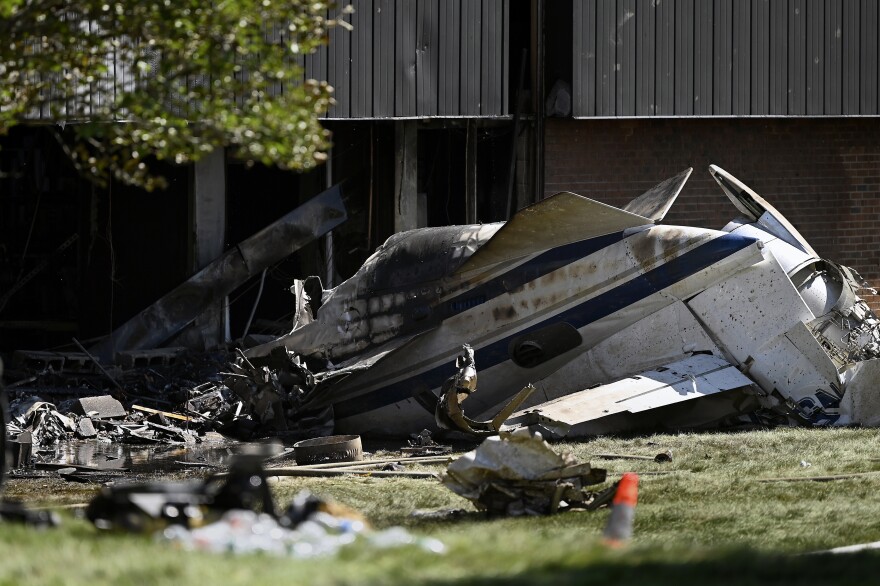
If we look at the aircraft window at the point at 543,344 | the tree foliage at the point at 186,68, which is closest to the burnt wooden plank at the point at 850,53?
the aircraft window at the point at 543,344

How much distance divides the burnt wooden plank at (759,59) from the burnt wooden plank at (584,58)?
2272 millimetres

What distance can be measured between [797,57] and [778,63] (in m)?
0.33

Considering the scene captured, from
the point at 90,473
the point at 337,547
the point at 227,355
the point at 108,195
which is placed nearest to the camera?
the point at 337,547

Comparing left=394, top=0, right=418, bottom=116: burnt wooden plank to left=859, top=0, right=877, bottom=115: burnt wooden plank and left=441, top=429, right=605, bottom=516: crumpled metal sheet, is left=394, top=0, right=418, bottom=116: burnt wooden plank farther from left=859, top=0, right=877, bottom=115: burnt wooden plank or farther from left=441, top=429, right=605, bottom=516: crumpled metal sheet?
left=441, top=429, right=605, bottom=516: crumpled metal sheet

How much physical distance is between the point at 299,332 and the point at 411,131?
3978 millimetres

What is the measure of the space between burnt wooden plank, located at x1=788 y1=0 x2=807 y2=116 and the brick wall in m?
0.38

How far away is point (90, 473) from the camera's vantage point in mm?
10742

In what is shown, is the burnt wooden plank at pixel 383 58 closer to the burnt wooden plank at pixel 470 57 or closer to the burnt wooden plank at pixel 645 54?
the burnt wooden plank at pixel 470 57

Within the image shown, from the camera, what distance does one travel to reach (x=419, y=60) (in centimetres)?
1523

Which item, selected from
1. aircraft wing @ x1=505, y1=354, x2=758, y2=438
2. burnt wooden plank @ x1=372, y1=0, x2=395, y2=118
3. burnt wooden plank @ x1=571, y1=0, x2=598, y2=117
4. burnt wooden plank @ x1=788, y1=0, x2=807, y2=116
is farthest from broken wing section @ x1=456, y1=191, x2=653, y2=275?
burnt wooden plank @ x1=788, y1=0, x2=807, y2=116

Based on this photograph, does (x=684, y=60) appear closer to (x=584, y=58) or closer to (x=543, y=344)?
(x=584, y=58)

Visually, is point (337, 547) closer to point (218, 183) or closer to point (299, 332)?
point (299, 332)

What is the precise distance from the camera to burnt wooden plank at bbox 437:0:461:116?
Answer: 50.4 feet

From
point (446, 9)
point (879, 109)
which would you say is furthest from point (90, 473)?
point (879, 109)
